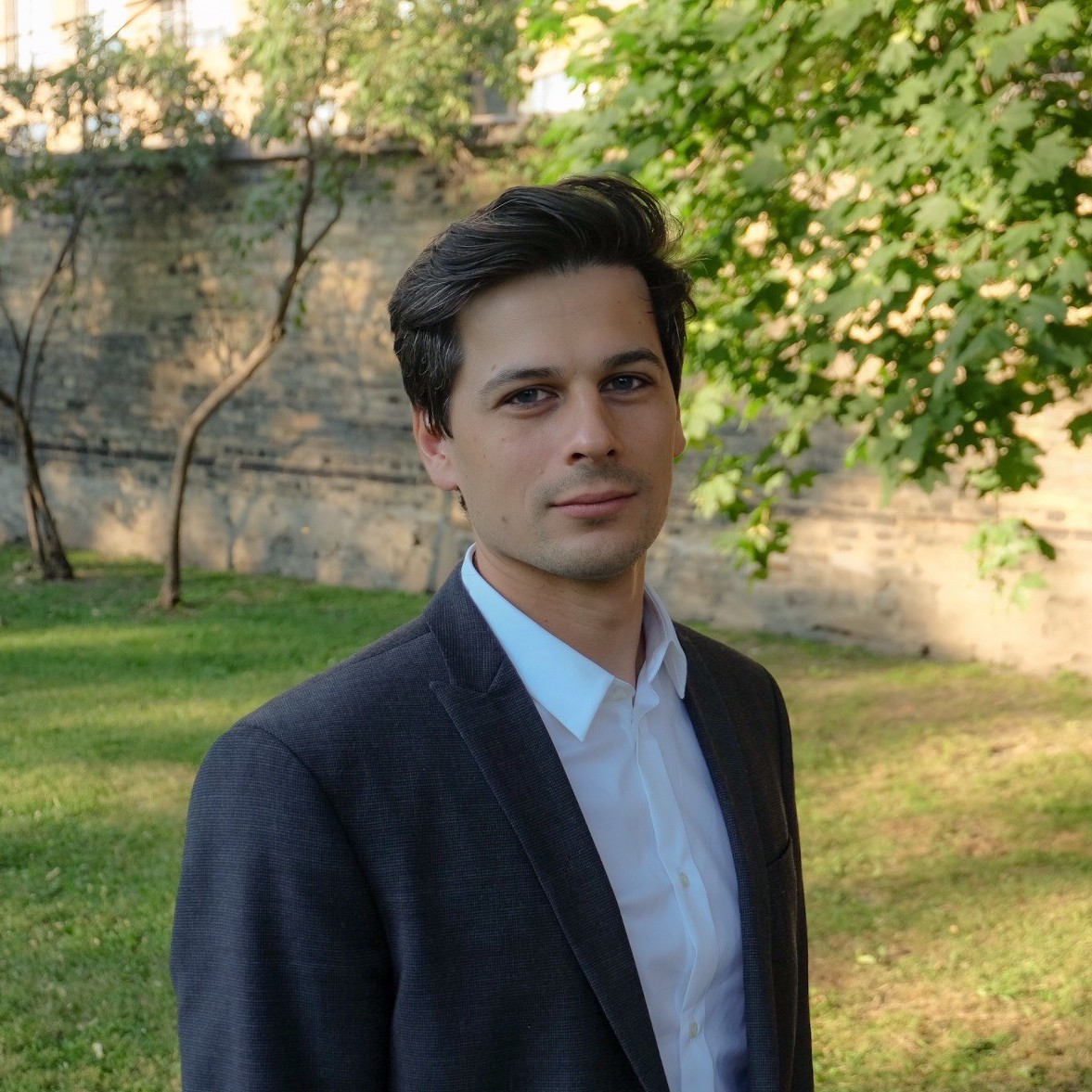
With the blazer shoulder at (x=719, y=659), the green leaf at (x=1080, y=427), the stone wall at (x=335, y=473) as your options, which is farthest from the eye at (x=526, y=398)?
the stone wall at (x=335, y=473)

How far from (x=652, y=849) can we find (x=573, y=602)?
331 millimetres

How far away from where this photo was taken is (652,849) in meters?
1.84

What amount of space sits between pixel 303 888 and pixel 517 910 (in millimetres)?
247

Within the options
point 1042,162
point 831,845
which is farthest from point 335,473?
point 1042,162

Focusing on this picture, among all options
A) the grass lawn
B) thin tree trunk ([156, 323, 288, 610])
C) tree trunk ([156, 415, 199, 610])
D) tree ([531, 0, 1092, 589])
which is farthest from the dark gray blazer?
tree trunk ([156, 415, 199, 610])

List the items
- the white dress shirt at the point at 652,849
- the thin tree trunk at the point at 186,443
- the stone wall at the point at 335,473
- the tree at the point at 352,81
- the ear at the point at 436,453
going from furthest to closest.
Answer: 1. the thin tree trunk at the point at 186,443
2. the tree at the point at 352,81
3. the stone wall at the point at 335,473
4. the ear at the point at 436,453
5. the white dress shirt at the point at 652,849

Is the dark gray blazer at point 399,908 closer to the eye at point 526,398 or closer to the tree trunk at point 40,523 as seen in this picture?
the eye at point 526,398

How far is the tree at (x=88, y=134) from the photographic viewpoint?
510 inches

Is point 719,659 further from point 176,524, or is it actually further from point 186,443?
point 186,443

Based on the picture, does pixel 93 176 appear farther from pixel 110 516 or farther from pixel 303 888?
pixel 303 888

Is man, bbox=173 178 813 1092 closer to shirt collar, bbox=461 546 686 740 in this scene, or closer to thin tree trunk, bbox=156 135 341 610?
shirt collar, bbox=461 546 686 740

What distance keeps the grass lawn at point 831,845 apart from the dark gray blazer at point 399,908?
10.9 feet

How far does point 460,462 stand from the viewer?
→ 6.37 ft

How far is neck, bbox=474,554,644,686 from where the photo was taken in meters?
1.88
